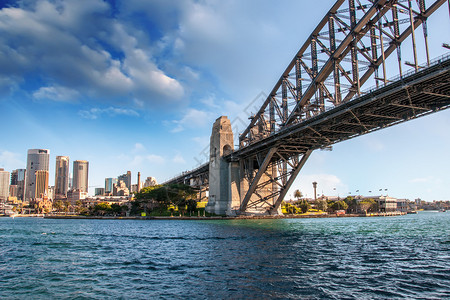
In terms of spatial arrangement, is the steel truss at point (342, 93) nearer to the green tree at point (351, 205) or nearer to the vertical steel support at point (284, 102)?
the vertical steel support at point (284, 102)

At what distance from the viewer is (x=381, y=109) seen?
37.7m

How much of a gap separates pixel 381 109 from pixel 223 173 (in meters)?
48.2

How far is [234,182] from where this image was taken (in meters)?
79.4

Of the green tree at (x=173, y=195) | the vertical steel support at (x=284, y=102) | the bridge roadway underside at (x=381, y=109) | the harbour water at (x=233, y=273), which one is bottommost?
the harbour water at (x=233, y=273)

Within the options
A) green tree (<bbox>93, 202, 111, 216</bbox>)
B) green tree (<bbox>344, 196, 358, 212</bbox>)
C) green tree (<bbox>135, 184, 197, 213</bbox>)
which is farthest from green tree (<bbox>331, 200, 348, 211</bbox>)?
green tree (<bbox>93, 202, 111, 216</bbox>)

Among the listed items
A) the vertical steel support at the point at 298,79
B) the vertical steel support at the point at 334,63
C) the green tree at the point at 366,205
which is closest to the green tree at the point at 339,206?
the green tree at the point at 366,205

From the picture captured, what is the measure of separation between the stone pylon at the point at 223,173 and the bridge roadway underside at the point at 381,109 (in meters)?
24.8

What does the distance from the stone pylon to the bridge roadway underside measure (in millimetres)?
24755

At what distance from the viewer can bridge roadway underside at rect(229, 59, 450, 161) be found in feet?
97.7

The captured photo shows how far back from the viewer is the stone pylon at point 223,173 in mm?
79625

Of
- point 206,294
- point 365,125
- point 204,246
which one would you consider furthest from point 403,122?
point 206,294

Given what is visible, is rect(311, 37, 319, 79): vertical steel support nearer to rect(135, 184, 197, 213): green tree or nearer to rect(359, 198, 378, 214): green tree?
rect(135, 184, 197, 213): green tree

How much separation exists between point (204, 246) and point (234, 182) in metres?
51.1

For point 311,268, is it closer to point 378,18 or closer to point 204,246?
point 204,246
